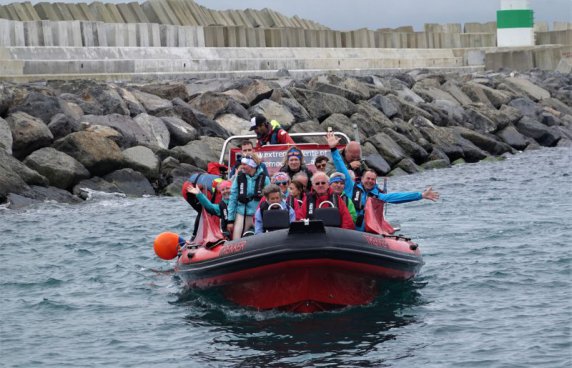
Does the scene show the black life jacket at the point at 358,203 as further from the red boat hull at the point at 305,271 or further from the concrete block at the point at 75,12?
the concrete block at the point at 75,12

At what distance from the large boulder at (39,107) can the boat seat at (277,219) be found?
10998 mm

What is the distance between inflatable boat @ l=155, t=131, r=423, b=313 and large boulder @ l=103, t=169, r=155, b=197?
8.49m

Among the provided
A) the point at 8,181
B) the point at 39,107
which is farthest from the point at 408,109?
the point at 8,181

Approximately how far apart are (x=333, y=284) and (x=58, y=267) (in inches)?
188

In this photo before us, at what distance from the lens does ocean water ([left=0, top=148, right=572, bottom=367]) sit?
1031cm

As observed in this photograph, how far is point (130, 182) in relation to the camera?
67.7 ft

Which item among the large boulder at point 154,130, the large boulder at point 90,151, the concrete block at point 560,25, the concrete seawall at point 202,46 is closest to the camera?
the large boulder at point 90,151

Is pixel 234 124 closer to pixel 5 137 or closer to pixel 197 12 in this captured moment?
pixel 5 137

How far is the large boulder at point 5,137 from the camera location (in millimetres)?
19703

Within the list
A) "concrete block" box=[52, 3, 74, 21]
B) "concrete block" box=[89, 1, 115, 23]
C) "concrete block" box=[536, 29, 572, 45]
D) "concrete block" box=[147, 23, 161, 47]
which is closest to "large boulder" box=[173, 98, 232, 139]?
"concrete block" box=[147, 23, 161, 47]

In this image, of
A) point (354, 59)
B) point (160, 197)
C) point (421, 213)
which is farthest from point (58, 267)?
point (354, 59)

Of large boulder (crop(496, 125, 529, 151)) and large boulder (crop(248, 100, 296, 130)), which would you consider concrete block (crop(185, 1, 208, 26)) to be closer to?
large boulder (crop(496, 125, 529, 151))

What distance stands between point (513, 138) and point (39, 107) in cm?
1315

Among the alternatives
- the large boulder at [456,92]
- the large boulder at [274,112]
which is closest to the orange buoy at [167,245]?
the large boulder at [274,112]
